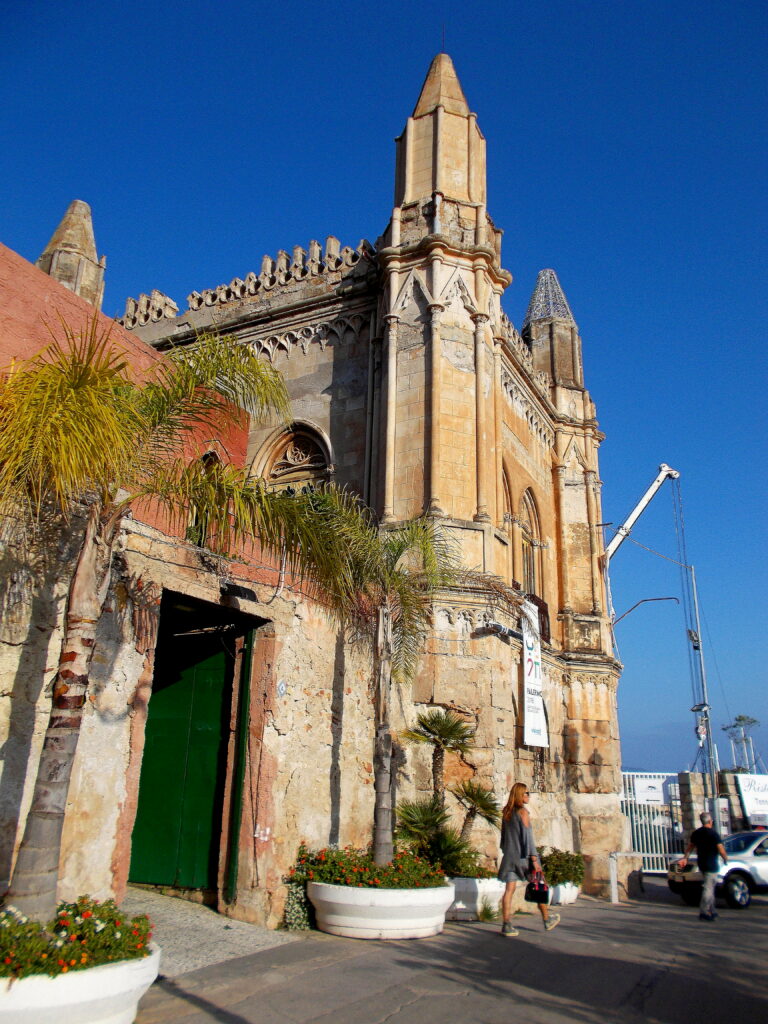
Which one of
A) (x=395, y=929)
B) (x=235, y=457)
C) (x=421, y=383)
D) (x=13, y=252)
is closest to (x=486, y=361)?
(x=421, y=383)

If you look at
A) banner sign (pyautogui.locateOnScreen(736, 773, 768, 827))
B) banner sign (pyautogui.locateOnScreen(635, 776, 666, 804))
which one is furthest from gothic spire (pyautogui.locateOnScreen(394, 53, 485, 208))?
banner sign (pyautogui.locateOnScreen(635, 776, 666, 804))

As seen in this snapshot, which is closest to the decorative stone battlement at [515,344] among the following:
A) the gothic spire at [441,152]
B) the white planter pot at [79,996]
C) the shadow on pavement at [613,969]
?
the gothic spire at [441,152]

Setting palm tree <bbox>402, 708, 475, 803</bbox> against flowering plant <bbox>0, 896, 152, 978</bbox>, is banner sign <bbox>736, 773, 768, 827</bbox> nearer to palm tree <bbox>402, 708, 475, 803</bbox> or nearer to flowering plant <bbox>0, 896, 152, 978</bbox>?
palm tree <bbox>402, 708, 475, 803</bbox>

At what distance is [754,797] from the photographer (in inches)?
1088

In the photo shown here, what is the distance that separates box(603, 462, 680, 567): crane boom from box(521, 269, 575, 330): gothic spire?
7075 mm

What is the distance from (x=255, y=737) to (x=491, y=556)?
594 centimetres

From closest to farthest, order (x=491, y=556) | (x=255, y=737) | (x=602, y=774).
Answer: (x=255, y=737) → (x=491, y=556) → (x=602, y=774)

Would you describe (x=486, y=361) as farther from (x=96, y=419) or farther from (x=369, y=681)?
(x=96, y=419)

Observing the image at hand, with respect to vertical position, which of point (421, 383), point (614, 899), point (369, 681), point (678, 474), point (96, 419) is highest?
point (678, 474)

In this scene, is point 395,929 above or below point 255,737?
below

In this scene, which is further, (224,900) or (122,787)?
(224,900)

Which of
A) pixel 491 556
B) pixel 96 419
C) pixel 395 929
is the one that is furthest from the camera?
pixel 491 556

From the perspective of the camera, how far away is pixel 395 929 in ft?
29.2

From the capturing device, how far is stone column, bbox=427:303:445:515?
46.7 ft
